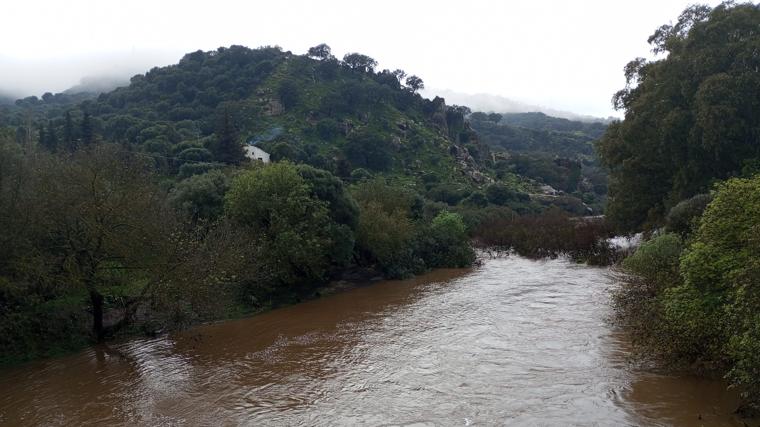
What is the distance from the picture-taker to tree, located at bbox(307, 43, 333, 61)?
123125 millimetres

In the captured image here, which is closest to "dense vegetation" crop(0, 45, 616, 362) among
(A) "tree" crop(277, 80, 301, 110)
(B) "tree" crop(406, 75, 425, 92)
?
(A) "tree" crop(277, 80, 301, 110)

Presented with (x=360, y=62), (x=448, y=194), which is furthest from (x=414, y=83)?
(x=448, y=194)

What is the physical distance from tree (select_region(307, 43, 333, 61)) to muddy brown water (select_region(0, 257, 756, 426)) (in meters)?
104

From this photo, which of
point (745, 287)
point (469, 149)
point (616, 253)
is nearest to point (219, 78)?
point (469, 149)

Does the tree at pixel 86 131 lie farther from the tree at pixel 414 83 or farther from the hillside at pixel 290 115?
the tree at pixel 414 83

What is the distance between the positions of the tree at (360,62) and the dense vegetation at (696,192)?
90.7 metres

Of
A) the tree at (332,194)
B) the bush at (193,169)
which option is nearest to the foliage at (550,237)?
the tree at (332,194)

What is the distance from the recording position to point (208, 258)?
21.9 metres

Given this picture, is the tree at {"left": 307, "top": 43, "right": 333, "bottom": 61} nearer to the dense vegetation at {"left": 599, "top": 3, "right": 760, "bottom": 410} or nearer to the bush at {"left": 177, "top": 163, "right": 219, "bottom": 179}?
the bush at {"left": 177, "top": 163, "right": 219, "bottom": 179}

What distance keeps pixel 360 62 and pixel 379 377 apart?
11204cm

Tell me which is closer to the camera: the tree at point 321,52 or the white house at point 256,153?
the white house at point 256,153

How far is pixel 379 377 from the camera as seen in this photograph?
17500 mm

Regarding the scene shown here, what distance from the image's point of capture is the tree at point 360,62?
122 m

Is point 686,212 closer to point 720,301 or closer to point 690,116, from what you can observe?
point 690,116
